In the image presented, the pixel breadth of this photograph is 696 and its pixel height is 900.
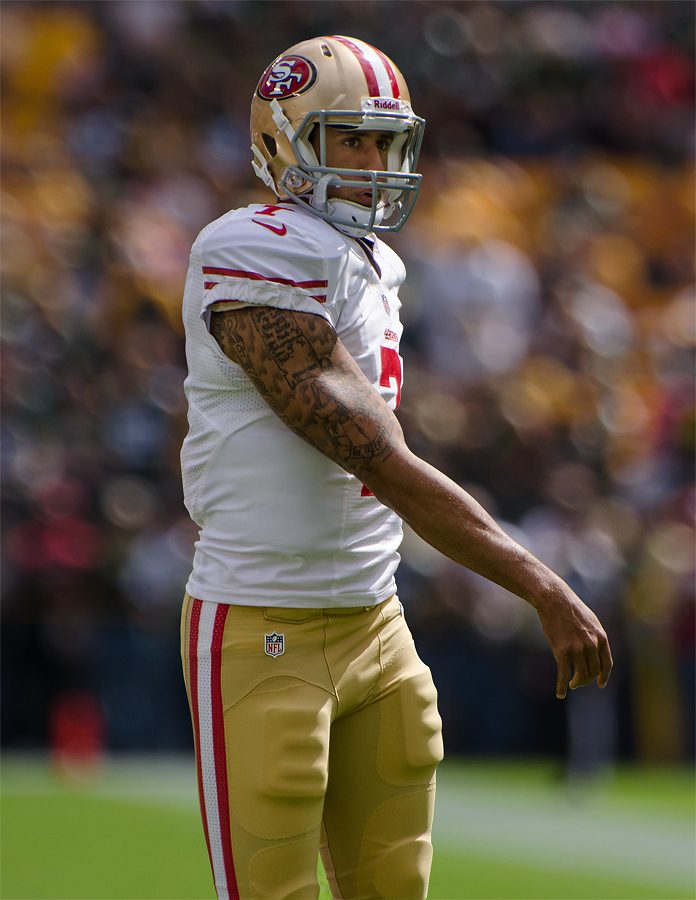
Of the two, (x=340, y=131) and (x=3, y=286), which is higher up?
(x=340, y=131)

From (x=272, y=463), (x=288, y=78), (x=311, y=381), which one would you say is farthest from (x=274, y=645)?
(x=288, y=78)

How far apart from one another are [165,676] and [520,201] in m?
4.77

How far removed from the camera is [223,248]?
2498 millimetres

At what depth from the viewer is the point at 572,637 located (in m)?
2.44

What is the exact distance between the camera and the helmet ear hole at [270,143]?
2787 millimetres

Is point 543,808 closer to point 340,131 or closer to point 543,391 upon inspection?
point 543,391

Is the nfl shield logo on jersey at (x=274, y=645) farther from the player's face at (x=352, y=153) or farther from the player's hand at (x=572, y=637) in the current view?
the player's face at (x=352, y=153)

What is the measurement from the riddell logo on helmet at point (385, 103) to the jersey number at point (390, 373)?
17.2 inches

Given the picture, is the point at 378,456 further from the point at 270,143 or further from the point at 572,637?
the point at 270,143

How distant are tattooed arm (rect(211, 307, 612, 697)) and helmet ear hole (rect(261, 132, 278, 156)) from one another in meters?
0.45

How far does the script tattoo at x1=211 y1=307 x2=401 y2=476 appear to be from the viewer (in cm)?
245

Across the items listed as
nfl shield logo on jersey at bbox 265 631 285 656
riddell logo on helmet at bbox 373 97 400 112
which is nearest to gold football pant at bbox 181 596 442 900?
nfl shield logo on jersey at bbox 265 631 285 656

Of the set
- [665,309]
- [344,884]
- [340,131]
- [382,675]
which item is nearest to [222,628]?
[382,675]

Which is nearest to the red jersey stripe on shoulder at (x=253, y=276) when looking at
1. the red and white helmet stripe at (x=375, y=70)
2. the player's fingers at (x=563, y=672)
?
the red and white helmet stripe at (x=375, y=70)
